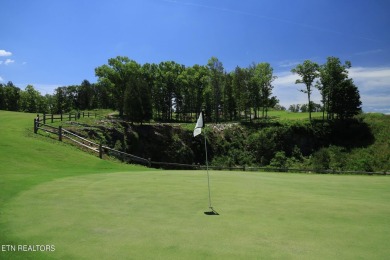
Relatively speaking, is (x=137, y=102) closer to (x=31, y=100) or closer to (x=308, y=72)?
(x=308, y=72)

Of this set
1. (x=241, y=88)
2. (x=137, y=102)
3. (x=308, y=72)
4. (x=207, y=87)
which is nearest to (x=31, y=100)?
(x=207, y=87)

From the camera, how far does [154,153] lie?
47969mm

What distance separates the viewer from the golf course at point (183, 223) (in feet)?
17.1

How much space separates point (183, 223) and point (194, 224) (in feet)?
0.82

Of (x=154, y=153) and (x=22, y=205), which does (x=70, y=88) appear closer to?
(x=154, y=153)

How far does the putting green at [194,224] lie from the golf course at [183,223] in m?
0.02

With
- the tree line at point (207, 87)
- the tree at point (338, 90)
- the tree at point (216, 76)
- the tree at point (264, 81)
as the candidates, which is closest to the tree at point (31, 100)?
the tree line at point (207, 87)

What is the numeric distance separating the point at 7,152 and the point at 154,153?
2871cm

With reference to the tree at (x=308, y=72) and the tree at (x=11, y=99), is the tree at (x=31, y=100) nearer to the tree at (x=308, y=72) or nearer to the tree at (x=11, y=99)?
the tree at (x=11, y=99)

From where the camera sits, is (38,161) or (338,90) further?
(338,90)

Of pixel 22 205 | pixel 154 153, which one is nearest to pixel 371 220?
pixel 22 205

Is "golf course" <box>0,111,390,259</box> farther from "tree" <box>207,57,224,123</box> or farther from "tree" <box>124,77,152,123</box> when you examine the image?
"tree" <box>207,57,224,123</box>

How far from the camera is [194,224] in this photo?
6.77 metres

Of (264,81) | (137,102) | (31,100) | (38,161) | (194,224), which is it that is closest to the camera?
(194,224)
